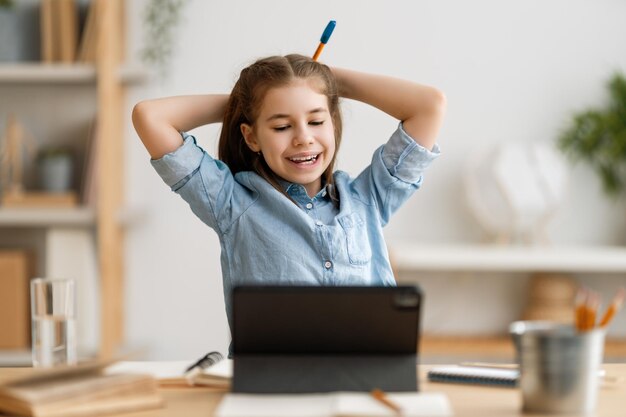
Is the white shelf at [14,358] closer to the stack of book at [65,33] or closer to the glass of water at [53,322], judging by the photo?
the stack of book at [65,33]

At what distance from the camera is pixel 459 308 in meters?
3.40

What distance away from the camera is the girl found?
1727mm

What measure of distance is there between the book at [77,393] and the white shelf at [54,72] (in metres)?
2.12

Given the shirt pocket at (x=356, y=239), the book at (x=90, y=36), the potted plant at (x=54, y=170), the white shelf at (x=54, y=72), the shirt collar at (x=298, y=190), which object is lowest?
the shirt pocket at (x=356, y=239)

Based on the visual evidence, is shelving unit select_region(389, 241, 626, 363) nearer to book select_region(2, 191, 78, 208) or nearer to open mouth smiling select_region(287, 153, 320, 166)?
book select_region(2, 191, 78, 208)

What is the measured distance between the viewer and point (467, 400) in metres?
1.23

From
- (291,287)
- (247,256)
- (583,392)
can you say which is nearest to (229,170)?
(247,256)

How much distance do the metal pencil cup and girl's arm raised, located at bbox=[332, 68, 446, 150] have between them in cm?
78

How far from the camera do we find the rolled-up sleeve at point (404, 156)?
182 cm

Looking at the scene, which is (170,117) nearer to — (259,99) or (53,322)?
A: (259,99)

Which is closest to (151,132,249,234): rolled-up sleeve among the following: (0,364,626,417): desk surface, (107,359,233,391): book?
(107,359,233,391): book

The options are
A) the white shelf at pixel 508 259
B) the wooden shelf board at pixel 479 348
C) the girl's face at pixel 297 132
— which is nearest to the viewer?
the girl's face at pixel 297 132

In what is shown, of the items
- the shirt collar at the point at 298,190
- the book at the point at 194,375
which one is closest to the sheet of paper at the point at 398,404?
the book at the point at 194,375

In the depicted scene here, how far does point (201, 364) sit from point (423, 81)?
2141mm
